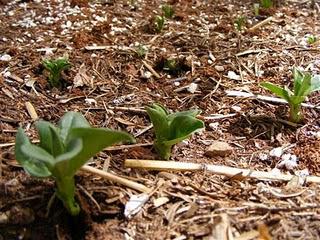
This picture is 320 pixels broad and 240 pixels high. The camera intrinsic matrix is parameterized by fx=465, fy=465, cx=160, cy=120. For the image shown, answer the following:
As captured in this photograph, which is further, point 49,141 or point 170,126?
point 170,126

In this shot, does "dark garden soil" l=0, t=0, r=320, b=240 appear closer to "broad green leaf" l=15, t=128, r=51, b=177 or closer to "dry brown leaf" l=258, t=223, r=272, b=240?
"dry brown leaf" l=258, t=223, r=272, b=240

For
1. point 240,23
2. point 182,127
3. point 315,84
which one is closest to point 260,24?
point 240,23

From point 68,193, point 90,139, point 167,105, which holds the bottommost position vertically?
point 167,105

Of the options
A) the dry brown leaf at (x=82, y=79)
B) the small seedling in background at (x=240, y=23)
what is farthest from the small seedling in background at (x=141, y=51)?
the small seedling in background at (x=240, y=23)

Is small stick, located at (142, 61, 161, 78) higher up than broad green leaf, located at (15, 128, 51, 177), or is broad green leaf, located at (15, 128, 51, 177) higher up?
broad green leaf, located at (15, 128, 51, 177)

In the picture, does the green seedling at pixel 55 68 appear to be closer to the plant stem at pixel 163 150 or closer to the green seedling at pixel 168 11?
the plant stem at pixel 163 150

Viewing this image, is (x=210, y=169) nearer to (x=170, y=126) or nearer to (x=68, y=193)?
(x=170, y=126)

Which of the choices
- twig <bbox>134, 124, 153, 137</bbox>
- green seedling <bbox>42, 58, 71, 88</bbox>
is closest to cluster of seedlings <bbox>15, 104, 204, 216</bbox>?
twig <bbox>134, 124, 153, 137</bbox>
